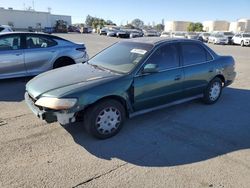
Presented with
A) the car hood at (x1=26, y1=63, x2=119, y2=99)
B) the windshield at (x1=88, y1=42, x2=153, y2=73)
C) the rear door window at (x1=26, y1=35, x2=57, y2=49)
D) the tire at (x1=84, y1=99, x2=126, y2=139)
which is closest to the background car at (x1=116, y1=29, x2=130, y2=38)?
the rear door window at (x1=26, y1=35, x2=57, y2=49)

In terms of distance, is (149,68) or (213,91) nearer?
(149,68)

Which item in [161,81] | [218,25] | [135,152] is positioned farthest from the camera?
[218,25]

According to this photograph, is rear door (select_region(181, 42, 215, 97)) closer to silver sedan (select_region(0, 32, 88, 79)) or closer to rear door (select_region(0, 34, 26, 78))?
silver sedan (select_region(0, 32, 88, 79))

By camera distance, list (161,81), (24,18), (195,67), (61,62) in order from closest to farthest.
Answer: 1. (161,81)
2. (195,67)
3. (61,62)
4. (24,18)

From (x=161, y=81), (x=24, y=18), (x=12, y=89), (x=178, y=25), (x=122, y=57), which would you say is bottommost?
(x=12, y=89)

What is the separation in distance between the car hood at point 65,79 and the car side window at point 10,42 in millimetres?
2975

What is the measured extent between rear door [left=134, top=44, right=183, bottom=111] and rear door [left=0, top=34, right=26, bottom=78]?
4183mm

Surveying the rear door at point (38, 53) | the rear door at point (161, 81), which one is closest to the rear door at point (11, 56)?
the rear door at point (38, 53)

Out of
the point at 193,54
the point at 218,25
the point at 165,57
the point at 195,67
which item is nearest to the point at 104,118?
the point at 165,57

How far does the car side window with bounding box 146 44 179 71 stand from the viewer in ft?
15.3

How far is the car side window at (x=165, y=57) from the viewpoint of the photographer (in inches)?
183

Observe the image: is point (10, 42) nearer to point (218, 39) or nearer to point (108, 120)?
point (108, 120)

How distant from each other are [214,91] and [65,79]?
136 inches

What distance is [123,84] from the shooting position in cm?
416
